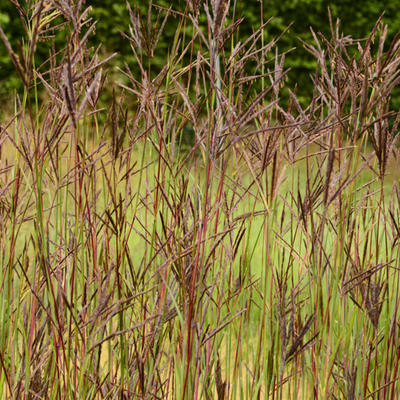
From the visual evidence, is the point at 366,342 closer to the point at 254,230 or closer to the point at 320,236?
the point at 320,236

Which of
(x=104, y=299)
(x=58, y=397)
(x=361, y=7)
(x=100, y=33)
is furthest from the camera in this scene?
(x=361, y=7)

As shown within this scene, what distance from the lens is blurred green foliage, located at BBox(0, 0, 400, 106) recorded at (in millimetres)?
6008

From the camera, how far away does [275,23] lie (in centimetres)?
657

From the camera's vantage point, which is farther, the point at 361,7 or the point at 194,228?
the point at 361,7

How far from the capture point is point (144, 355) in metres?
1.07

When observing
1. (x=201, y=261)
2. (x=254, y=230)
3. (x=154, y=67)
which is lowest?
(x=254, y=230)

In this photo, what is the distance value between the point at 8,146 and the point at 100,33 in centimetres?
178

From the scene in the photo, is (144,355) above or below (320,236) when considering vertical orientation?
below

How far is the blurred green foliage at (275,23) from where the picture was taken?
6.01 metres

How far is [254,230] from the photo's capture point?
3.77 metres

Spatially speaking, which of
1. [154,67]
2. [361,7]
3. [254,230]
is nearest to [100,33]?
[154,67]

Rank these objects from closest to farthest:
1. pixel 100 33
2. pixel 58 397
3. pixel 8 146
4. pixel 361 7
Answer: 1. pixel 58 397
2. pixel 8 146
3. pixel 100 33
4. pixel 361 7

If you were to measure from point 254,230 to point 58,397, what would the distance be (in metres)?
2.65

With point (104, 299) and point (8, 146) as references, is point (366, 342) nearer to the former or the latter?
point (104, 299)
